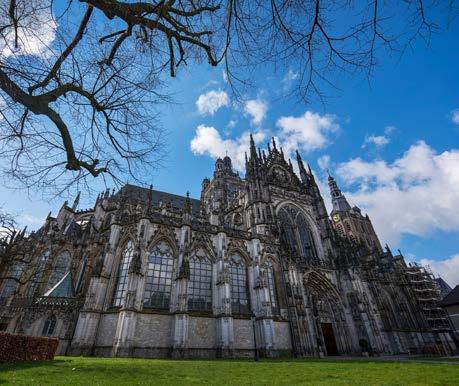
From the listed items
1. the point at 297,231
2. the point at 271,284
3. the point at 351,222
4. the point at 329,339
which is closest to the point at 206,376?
the point at 271,284

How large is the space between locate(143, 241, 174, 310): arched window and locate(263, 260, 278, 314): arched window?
8.46 m

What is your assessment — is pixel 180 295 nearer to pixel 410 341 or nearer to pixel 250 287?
pixel 250 287

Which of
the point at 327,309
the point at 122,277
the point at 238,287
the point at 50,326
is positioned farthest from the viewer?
the point at 327,309


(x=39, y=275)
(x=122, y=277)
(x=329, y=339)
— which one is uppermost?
(x=39, y=275)

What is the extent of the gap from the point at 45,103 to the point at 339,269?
30202mm

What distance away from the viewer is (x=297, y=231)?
100 ft

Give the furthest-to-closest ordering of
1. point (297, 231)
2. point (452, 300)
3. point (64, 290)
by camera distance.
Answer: point (297, 231), point (452, 300), point (64, 290)

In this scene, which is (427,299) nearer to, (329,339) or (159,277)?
(329,339)

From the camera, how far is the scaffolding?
34.8 meters

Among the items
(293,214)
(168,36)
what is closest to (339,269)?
(293,214)

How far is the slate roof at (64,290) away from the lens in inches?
747

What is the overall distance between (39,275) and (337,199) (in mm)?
63639

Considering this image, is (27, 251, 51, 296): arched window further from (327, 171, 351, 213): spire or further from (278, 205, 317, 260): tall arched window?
(327, 171, 351, 213): spire

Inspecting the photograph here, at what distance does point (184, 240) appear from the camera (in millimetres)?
20578
